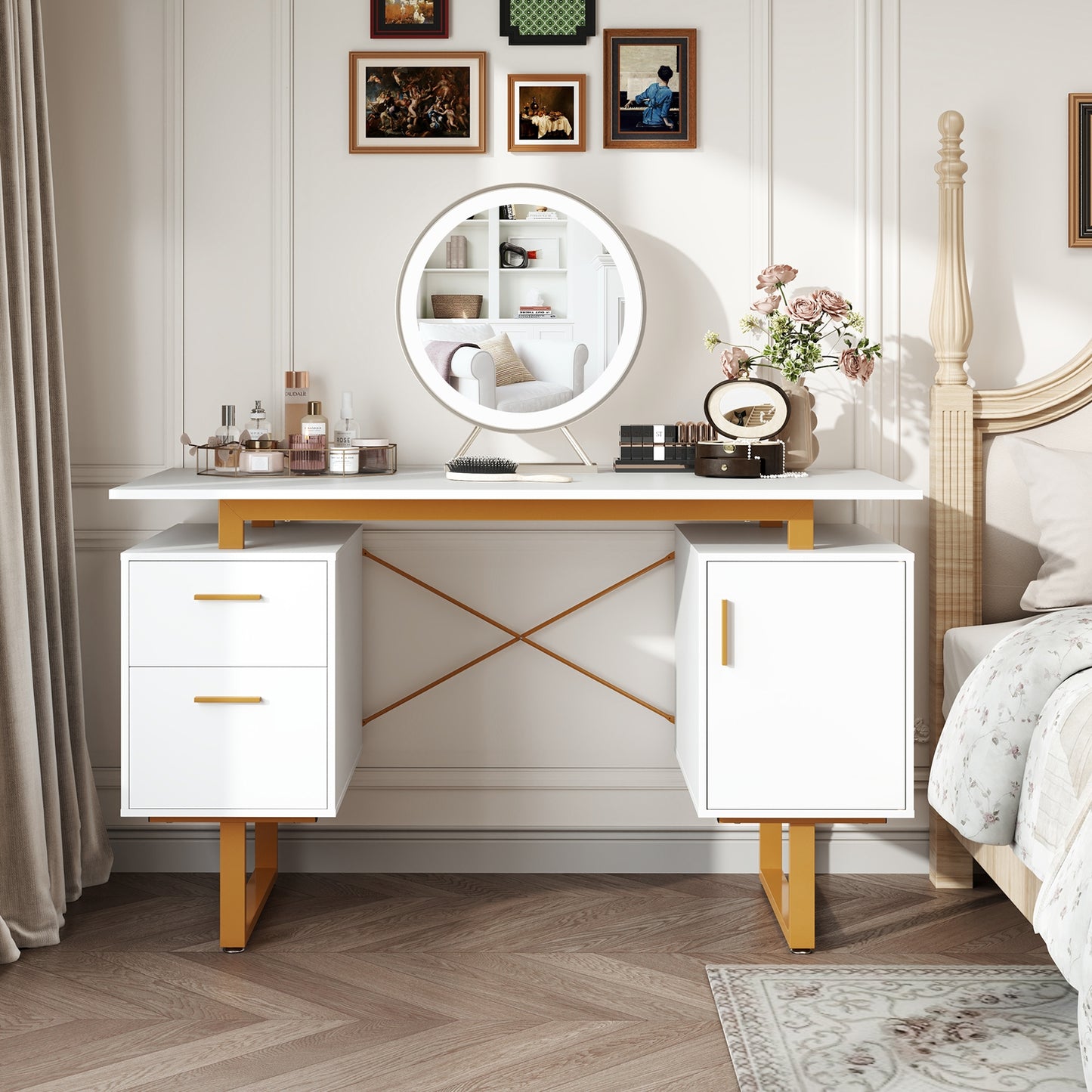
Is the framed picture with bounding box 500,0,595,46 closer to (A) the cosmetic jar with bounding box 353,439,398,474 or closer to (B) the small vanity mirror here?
(B) the small vanity mirror

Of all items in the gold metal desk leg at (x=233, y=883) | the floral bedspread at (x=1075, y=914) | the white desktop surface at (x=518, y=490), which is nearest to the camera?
the floral bedspread at (x=1075, y=914)

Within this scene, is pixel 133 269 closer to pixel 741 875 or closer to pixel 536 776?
pixel 536 776

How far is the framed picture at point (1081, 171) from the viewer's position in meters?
2.51

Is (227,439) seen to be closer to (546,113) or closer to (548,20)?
(546,113)

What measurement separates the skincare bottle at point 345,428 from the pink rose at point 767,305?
2.98 ft

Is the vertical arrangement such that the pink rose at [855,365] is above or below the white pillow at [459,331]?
below

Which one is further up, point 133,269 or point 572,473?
point 133,269

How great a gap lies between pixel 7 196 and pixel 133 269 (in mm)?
403

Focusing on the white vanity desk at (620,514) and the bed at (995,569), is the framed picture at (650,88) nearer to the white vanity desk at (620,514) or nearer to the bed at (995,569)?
the bed at (995,569)

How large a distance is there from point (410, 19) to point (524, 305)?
0.70m

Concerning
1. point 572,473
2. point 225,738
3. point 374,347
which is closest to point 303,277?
point 374,347

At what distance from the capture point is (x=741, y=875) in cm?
262

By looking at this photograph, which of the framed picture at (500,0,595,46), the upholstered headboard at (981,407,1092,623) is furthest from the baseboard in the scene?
the framed picture at (500,0,595,46)

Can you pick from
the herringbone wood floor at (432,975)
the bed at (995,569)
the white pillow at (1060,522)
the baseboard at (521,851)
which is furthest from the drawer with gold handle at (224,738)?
the white pillow at (1060,522)
